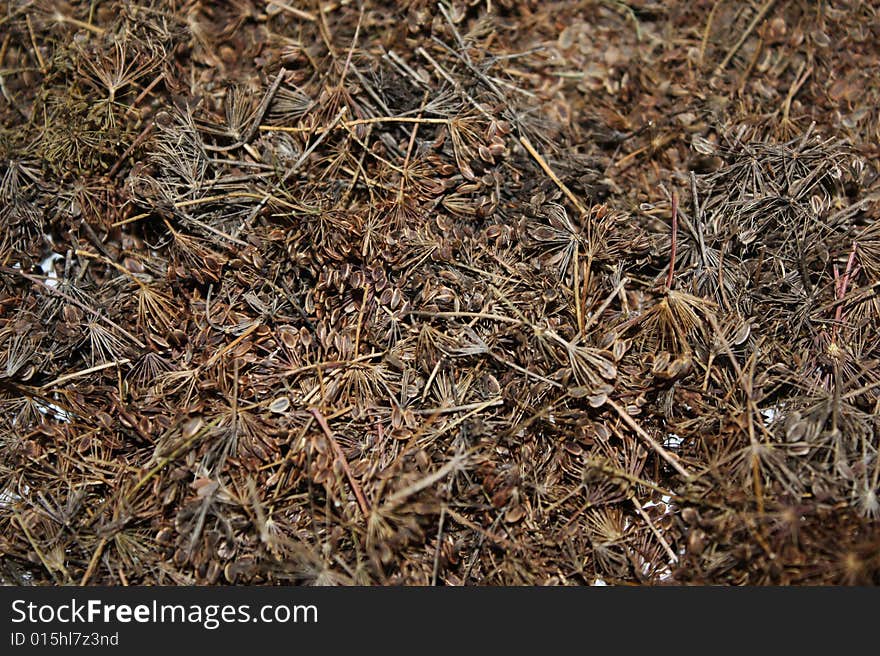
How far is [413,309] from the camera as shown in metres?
2.90

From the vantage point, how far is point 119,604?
2.56 meters

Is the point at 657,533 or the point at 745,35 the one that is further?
the point at 745,35

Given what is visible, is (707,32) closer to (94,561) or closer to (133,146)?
(133,146)

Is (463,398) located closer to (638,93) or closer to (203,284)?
(203,284)

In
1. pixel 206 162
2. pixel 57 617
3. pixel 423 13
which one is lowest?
pixel 57 617

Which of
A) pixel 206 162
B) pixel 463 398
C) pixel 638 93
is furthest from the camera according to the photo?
pixel 638 93

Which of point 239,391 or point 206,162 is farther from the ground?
point 206,162

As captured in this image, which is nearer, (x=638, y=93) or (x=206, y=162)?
(x=206, y=162)

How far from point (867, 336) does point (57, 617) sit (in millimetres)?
3213

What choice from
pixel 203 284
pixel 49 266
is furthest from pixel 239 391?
pixel 49 266

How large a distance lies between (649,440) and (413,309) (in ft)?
3.37

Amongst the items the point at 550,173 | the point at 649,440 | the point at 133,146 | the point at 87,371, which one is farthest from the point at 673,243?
the point at 87,371

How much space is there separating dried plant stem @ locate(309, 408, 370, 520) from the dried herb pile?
3cm

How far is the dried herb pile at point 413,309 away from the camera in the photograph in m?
2.59
